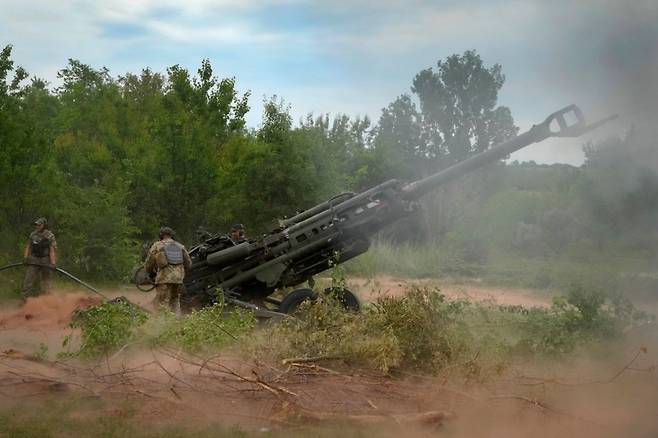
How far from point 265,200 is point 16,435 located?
15.3 meters

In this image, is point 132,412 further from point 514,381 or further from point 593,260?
point 593,260

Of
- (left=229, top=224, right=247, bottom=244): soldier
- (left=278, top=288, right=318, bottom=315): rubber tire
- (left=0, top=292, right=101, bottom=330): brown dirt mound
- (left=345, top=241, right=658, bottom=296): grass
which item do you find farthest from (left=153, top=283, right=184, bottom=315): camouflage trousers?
(left=345, top=241, right=658, bottom=296): grass

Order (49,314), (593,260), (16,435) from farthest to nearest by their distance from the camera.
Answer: (593,260)
(49,314)
(16,435)

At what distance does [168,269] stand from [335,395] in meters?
4.35

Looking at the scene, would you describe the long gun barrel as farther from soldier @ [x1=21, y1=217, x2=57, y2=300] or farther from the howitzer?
soldier @ [x1=21, y1=217, x2=57, y2=300]

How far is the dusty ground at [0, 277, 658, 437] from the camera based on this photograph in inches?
292

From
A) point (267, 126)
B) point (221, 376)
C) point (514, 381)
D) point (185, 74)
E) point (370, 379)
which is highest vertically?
point (185, 74)

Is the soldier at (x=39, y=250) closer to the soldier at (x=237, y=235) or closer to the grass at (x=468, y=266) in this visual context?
the soldier at (x=237, y=235)

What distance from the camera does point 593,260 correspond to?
1507 centimetres

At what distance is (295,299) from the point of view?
12.2 meters

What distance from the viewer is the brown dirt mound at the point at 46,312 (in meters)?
12.8

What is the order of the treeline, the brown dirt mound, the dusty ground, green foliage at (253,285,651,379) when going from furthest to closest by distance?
the treeline < the brown dirt mound < green foliage at (253,285,651,379) < the dusty ground

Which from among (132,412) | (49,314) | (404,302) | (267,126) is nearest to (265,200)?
(267,126)

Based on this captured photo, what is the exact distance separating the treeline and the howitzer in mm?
1402
